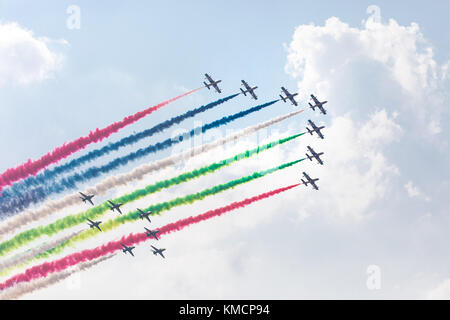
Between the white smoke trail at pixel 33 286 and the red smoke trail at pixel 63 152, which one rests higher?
the red smoke trail at pixel 63 152

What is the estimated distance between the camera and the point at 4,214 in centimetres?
8956

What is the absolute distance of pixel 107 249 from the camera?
98.4 metres

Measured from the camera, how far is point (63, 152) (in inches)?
3730

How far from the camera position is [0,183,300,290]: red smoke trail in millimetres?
91562

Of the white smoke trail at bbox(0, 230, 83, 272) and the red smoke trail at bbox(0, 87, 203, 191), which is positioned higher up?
the red smoke trail at bbox(0, 87, 203, 191)

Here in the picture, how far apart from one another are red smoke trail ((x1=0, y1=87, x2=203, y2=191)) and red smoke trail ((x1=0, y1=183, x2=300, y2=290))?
15894mm

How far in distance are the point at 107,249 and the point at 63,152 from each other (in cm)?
1974

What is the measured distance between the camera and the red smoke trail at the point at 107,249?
9156 cm

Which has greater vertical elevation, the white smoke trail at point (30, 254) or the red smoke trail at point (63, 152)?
the red smoke trail at point (63, 152)

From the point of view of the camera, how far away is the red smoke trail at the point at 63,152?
90.5 meters

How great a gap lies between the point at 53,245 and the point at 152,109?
31471 millimetres

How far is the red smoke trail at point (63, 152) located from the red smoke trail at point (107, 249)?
52.1ft
